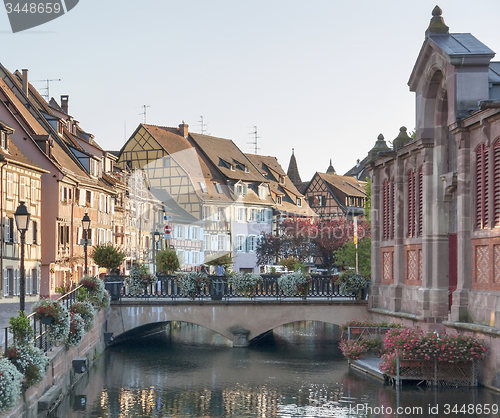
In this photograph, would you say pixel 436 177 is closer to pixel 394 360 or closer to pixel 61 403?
pixel 394 360

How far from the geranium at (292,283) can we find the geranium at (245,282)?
3.73ft

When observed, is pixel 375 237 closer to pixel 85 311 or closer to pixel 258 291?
pixel 258 291

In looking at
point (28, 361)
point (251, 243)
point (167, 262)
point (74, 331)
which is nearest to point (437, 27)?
point (74, 331)

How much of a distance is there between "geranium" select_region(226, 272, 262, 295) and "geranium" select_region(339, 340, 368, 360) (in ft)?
24.3

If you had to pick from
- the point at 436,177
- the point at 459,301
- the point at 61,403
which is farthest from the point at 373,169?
the point at 61,403

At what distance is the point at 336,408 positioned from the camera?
21.8 meters

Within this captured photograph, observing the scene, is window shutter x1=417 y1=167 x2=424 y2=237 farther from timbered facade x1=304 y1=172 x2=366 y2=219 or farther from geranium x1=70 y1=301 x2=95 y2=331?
timbered facade x1=304 y1=172 x2=366 y2=219

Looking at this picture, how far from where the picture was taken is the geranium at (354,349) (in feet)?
95.7

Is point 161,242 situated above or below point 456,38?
below

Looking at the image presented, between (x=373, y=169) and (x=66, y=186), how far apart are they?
75.9 feet

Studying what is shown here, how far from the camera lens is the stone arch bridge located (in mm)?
35656

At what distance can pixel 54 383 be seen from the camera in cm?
2136

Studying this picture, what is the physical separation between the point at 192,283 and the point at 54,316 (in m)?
15.3

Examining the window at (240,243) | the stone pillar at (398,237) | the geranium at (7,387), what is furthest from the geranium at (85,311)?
the window at (240,243)
